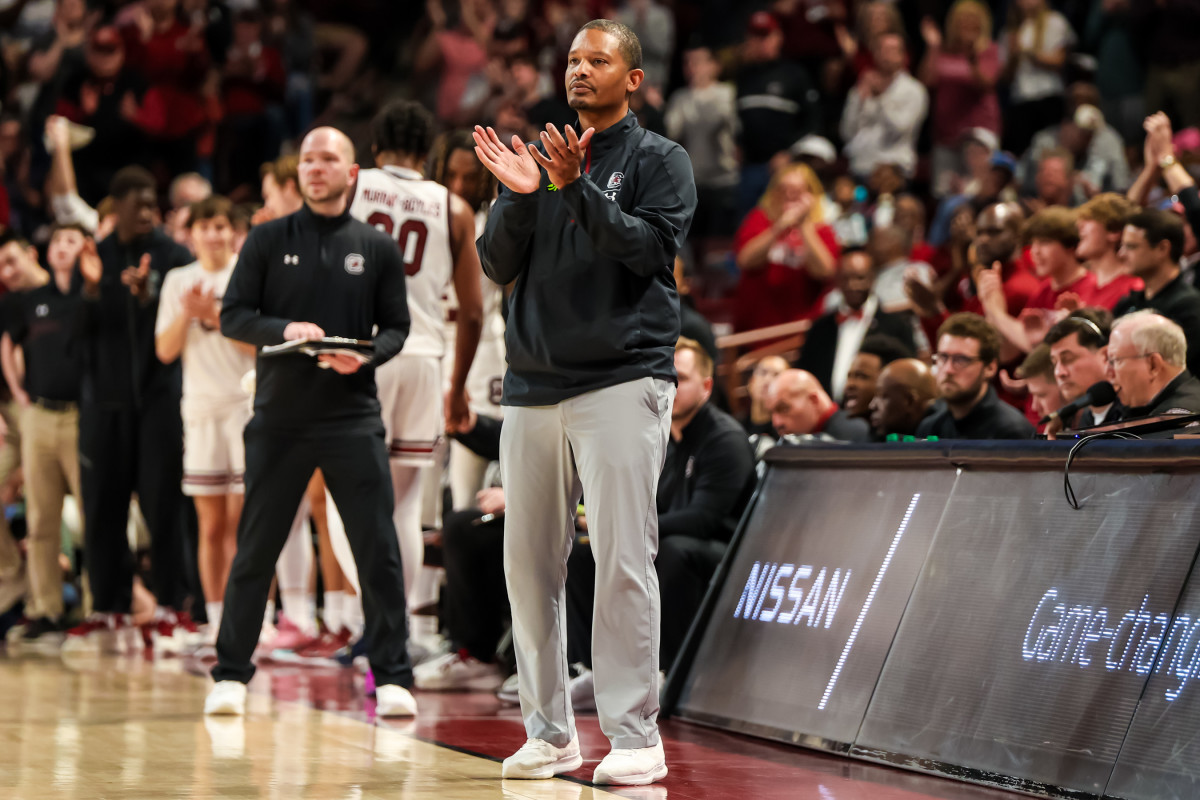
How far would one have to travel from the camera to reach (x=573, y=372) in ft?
14.6

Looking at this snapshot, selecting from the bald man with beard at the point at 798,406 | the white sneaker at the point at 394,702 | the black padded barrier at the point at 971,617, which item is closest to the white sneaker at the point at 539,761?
the black padded barrier at the point at 971,617

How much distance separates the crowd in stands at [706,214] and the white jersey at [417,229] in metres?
0.52

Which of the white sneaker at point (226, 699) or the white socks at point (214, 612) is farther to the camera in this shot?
the white socks at point (214, 612)

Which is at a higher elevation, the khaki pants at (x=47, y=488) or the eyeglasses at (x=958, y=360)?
the eyeglasses at (x=958, y=360)

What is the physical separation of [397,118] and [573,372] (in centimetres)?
275

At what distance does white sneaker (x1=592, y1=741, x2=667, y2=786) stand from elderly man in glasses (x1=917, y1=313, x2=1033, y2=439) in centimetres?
256

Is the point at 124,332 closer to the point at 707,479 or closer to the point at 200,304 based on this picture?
the point at 200,304

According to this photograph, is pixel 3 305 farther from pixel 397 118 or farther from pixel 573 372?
pixel 573 372

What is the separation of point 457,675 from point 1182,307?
3474mm

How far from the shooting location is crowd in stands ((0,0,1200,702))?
6.62 metres

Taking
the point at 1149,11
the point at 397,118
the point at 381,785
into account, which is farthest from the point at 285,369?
the point at 1149,11

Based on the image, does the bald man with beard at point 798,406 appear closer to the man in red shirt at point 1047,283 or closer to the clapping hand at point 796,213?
the man in red shirt at point 1047,283

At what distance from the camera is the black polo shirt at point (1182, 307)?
20.7ft

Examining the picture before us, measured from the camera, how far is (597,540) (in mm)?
4469
